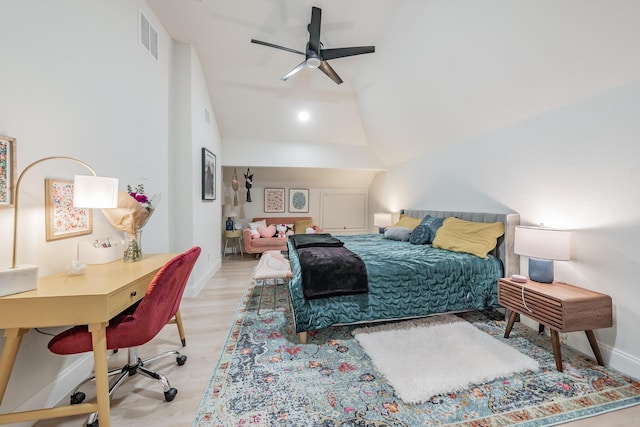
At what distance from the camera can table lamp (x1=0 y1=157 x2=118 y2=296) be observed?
1.12 meters

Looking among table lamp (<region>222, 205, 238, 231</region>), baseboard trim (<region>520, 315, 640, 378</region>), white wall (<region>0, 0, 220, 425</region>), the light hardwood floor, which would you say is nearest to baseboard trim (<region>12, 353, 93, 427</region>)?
white wall (<region>0, 0, 220, 425</region>)

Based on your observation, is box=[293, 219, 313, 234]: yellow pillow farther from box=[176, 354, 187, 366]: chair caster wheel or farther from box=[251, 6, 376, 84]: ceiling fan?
box=[176, 354, 187, 366]: chair caster wheel

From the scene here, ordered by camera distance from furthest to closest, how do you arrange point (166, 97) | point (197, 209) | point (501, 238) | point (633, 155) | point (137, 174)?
point (197, 209)
point (166, 97)
point (501, 238)
point (137, 174)
point (633, 155)

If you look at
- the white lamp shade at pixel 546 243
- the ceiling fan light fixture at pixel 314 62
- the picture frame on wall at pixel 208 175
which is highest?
the ceiling fan light fixture at pixel 314 62

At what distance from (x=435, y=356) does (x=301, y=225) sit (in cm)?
442

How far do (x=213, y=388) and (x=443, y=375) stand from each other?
156 cm

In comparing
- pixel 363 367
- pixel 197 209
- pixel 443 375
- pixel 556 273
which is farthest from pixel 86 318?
pixel 556 273

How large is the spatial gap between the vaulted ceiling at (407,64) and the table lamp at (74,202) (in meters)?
2.35

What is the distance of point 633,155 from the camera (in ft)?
5.62

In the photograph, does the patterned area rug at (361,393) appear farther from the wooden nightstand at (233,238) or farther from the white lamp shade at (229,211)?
the white lamp shade at (229,211)

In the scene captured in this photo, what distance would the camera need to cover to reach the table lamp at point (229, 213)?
564cm

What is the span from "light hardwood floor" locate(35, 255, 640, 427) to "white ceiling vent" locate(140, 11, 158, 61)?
2895 mm

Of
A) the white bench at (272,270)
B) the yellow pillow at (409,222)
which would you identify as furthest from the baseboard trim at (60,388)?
the yellow pillow at (409,222)

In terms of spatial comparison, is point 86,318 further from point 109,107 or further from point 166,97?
point 166,97
